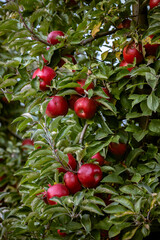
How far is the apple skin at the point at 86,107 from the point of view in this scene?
43.0 inches

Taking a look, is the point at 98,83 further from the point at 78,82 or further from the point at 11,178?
the point at 11,178

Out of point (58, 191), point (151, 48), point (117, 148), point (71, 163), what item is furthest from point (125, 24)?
point (58, 191)

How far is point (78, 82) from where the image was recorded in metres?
1.16

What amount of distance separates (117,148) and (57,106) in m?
0.31

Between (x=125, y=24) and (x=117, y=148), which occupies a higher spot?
(x=125, y=24)

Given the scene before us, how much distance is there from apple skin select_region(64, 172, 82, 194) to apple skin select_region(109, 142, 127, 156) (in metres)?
0.22

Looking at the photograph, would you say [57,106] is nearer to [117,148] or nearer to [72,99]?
[72,99]

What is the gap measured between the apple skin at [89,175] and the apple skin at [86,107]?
0.64 ft

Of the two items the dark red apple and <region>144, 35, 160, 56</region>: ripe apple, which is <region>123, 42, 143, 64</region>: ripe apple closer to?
<region>144, 35, 160, 56</region>: ripe apple

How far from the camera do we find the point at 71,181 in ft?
3.50

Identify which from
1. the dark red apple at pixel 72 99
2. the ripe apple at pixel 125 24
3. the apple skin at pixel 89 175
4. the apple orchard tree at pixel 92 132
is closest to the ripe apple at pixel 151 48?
the apple orchard tree at pixel 92 132

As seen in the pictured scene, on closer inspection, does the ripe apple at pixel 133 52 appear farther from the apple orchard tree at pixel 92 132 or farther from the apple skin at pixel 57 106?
the apple skin at pixel 57 106

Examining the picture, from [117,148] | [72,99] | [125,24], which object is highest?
[125,24]

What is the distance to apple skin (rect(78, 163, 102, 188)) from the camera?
1.03m
